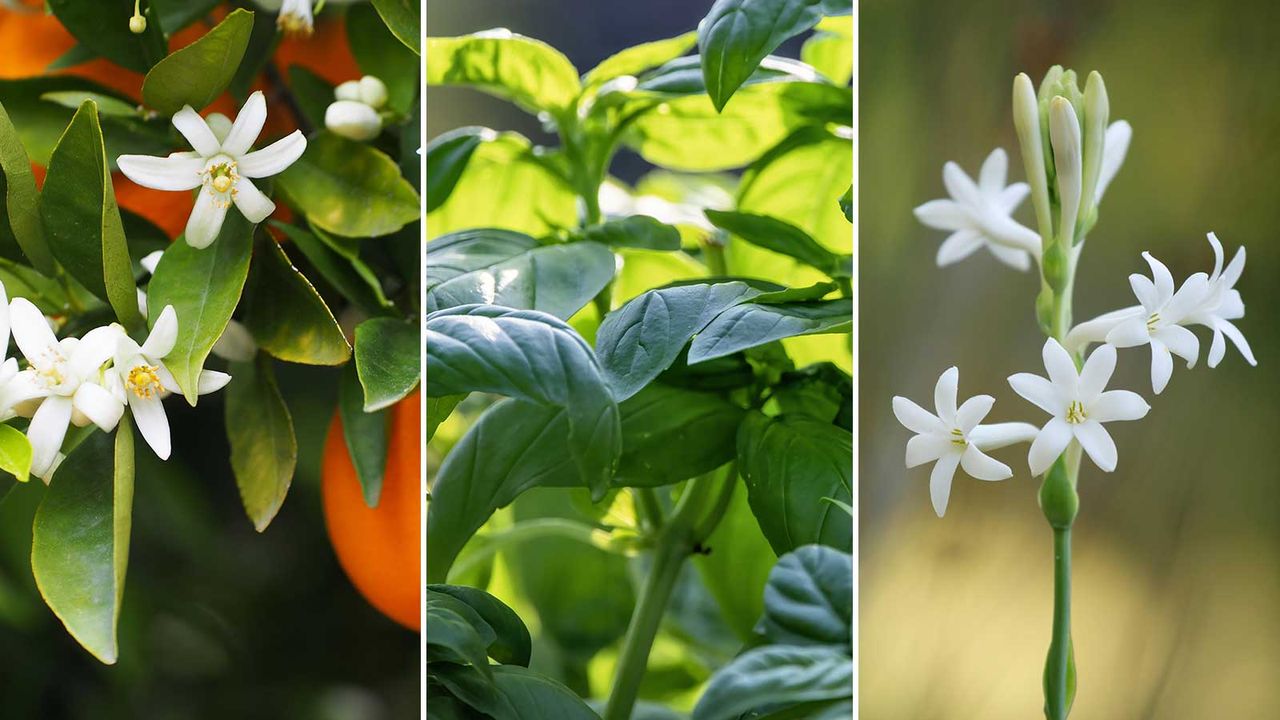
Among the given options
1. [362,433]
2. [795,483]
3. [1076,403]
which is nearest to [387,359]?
[362,433]

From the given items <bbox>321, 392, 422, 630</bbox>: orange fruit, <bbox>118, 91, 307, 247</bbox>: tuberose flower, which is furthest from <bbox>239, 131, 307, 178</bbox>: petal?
<bbox>321, 392, 422, 630</bbox>: orange fruit

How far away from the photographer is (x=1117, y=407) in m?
0.39

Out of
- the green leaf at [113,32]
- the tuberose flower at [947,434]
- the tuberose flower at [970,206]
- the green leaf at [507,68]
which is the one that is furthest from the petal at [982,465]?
the green leaf at [113,32]

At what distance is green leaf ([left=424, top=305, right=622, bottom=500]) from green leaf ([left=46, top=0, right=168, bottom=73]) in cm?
19

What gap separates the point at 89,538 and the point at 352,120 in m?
0.19

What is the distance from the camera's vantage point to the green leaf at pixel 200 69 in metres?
0.37

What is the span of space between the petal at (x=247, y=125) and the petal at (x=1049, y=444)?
320mm

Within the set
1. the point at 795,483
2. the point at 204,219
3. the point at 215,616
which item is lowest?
the point at 215,616

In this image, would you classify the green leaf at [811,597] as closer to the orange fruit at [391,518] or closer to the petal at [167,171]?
the orange fruit at [391,518]

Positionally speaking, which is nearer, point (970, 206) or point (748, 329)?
point (748, 329)

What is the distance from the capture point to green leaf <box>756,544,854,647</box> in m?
0.37

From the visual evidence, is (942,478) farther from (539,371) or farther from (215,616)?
(215,616)

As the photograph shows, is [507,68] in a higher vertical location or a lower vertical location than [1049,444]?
higher

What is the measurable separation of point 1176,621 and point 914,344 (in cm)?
19
